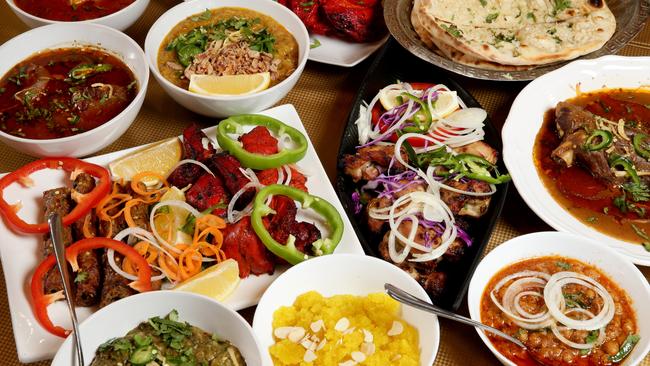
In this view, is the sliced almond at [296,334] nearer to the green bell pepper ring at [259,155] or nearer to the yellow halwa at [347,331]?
the yellow halwa at [347,331]

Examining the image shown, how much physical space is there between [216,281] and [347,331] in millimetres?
602

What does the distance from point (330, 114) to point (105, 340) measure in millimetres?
1938

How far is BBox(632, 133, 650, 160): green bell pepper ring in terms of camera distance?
3268 mm

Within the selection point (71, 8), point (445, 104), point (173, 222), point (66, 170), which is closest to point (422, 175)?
point (445, 104)

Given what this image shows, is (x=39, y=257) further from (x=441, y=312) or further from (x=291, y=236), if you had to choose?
(x=441, y=312)

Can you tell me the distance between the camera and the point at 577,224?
9.87 ft

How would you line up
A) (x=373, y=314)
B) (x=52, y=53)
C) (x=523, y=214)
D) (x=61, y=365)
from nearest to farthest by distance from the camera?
1. (x=61, y=365)
2. (x=373, y=314)
3. (x=523, y=214)
4. (x=52, y=53)

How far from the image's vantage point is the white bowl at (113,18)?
12.1ft

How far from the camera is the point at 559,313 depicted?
260 centimetres

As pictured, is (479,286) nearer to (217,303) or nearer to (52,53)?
(217,303)

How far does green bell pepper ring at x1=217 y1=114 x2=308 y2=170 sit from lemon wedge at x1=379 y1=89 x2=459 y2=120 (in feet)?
1.88

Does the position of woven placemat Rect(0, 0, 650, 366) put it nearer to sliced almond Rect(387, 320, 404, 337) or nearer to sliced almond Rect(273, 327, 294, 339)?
sliced almond Rect(387, 320, 404, 337)

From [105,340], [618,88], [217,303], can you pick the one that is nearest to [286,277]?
[217,303]

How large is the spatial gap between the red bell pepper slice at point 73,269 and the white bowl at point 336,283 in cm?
54
